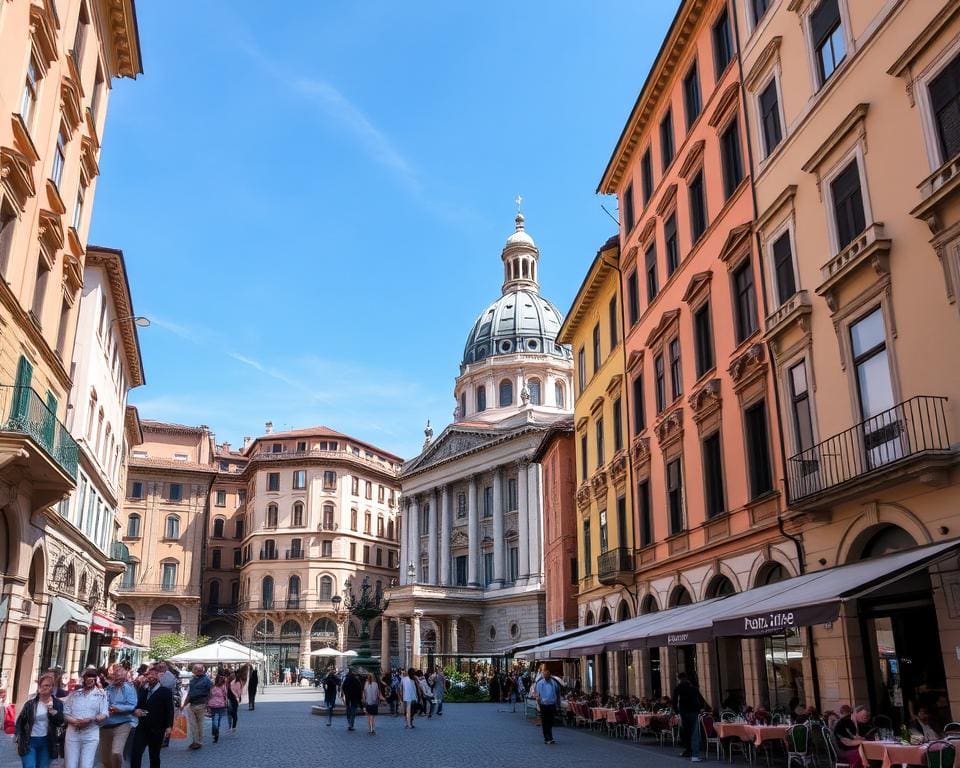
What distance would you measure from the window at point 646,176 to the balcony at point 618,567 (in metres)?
10.8

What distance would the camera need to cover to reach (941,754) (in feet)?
33.8

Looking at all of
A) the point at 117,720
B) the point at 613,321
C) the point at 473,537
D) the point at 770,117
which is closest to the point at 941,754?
the point at 117,720

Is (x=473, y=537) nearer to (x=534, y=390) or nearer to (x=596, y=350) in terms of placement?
(x=534, y=390)

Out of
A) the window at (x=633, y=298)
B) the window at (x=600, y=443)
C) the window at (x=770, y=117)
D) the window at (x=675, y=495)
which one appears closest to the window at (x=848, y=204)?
the window at (x=770, y=117)

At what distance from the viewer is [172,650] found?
230 ft

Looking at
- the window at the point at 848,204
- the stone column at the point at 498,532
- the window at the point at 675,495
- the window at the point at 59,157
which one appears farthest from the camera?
the stone column at the point at 498,532

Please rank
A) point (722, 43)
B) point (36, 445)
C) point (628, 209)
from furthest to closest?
point (628, 209), point (722, 43), point (36, 445)

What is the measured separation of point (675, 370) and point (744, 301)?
15.7 ft

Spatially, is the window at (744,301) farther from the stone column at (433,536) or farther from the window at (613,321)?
the stone column at (433,536)

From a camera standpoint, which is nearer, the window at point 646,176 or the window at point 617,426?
the window at point 646,176

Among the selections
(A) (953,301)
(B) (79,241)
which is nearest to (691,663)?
(A) (953,301)

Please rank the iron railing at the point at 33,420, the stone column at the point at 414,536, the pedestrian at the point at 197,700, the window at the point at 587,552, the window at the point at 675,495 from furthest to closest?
the stone column at the point at 414,536
the window at the point at 587,552
the window at the point at 675,495
the pedestrian at the point at 197,700
the iron railing at the point at 33,420

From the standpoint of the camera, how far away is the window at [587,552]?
115ft

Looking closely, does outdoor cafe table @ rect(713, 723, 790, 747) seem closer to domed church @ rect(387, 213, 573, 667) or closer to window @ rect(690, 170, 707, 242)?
window @ rect(690, 170, 707, 242)
